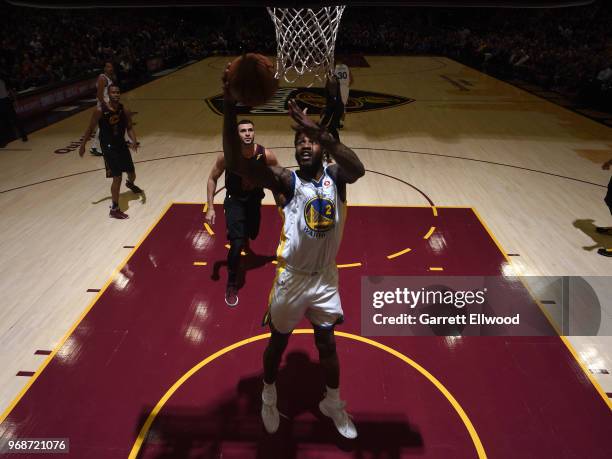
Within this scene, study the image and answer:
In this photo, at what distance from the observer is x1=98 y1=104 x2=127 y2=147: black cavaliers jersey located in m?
5.91

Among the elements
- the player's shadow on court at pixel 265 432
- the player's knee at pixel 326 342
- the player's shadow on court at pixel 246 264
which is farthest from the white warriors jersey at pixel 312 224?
the player's shadow on court at pixel 246 264

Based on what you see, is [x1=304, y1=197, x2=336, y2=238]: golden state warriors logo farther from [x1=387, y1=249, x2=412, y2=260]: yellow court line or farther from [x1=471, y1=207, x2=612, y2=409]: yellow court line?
[x1=387, y1=249, x2=412, y2=260]: yellow court line

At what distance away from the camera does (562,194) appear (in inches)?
289

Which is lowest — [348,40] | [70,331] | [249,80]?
[348,40]

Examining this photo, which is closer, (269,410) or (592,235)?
(269,410)

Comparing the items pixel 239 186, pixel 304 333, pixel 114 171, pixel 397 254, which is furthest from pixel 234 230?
pixel 114 171

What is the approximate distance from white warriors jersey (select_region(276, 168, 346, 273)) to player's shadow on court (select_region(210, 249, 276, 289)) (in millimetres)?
2248

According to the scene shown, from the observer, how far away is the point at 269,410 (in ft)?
10.3

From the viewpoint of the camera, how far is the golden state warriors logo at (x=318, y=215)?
8.71ft

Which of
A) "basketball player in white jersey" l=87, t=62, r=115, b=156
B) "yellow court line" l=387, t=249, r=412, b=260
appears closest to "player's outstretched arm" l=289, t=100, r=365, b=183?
"yellow court line" l=387, t=249, r=412, b=260

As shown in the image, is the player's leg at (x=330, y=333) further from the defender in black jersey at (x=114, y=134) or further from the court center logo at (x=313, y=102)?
the court center logo at (x=313, y=102)

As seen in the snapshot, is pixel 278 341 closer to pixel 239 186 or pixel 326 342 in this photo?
pixel 326 342

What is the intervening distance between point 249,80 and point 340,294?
284cm

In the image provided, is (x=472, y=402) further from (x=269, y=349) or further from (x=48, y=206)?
(x=48, y=206)
